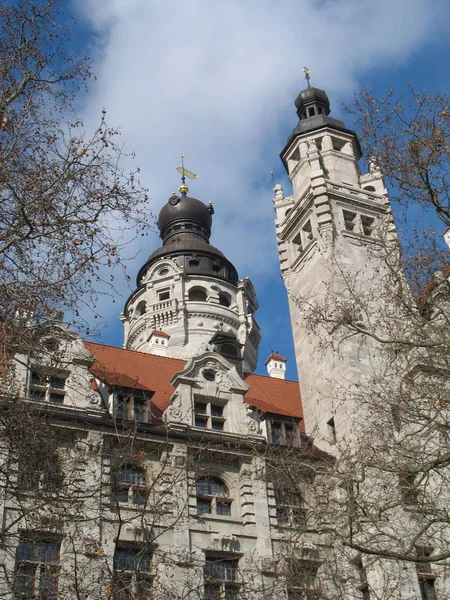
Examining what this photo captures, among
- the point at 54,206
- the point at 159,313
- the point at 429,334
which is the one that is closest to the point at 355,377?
the point at 429,334

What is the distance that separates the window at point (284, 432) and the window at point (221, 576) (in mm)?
5735

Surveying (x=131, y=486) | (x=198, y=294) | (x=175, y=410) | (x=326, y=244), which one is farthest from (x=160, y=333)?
(x=131, y=486)

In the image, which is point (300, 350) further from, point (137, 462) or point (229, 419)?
point (137, 462)

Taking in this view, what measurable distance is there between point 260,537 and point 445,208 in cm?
1257

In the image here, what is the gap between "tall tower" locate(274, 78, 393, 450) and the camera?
3231cm

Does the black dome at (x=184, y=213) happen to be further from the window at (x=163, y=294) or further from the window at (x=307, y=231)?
the window at (x=307, y=231)

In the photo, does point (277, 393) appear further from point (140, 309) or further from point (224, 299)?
point (140, 309)

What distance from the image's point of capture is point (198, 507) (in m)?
27.4

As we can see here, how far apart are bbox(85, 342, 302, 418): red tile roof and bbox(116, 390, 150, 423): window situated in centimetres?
177

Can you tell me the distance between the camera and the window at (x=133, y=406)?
2891cm

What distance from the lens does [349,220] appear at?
37812mm

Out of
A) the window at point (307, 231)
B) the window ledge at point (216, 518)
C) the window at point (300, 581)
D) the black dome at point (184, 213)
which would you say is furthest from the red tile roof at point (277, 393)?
the black dome at point (184, 213)

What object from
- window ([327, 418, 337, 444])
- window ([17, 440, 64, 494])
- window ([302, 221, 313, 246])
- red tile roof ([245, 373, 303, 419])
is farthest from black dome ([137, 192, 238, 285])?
window ([17, 440, 64, 494])

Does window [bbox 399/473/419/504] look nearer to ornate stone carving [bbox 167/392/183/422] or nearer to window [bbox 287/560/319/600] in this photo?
window [bbox 287/560/319/600]
